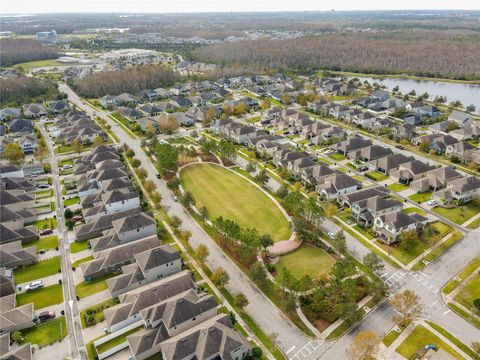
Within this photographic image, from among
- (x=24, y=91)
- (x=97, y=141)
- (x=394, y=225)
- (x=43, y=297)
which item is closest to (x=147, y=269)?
(x=43, y=297)

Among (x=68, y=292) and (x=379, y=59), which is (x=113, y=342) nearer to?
(x=68, y=292)

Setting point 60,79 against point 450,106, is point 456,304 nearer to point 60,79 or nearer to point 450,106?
point 450,106

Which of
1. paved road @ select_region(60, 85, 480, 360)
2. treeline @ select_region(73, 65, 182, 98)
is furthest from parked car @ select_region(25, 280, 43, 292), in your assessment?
treeline @ select_region(73, 65, 182, 98)

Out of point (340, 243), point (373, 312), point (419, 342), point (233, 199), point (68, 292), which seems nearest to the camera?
point (419, 342)

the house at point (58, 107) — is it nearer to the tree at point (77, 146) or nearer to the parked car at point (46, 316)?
the tree at point (77, 146)

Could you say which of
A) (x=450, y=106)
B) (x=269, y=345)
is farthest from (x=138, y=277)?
(x=450, y=106)

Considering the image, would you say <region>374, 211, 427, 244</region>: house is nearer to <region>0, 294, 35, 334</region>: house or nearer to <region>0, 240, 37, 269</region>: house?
<region>0, 294, 35, 334</region>: house

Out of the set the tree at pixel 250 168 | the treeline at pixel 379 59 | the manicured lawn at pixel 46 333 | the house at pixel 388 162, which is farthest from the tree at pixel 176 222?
the treeline at pixel 379 59
